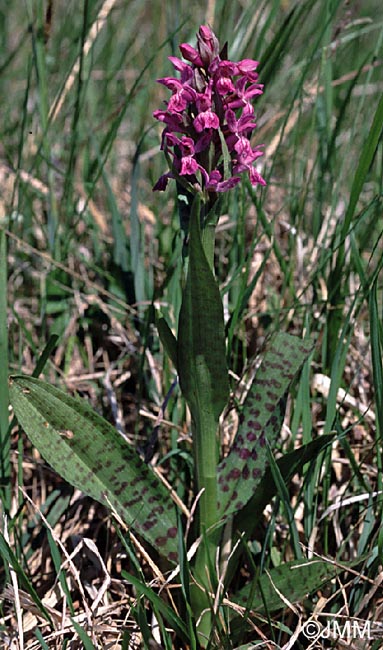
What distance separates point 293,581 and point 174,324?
2.72 ft

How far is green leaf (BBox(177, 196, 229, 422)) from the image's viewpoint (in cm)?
105

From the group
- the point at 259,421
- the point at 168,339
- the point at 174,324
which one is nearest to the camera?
the point at 168,339

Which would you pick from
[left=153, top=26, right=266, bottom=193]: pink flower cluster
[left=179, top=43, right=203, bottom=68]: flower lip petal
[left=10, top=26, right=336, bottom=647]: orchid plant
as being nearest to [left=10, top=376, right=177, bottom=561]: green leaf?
[left=10, top=26, right=336, bottom=647]: orchid plant

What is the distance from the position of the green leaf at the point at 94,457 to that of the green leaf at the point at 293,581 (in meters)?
0.18

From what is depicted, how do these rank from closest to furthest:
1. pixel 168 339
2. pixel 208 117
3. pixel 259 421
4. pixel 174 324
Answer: pixel 208 117, pixel 168 339, pixel 259 421, pixel 174 324

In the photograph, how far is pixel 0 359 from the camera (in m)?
1.38

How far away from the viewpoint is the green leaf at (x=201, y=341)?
105 centimetres

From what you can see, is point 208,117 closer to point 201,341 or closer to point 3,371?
point 201,341

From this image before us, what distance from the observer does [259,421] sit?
4.42ft

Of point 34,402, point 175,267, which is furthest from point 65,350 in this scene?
point 34,402

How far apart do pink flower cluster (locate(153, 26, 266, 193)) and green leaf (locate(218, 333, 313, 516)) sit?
39cm

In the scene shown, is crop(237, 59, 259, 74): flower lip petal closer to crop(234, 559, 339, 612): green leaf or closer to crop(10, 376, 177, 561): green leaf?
crop(10, 376, 177, 561): green leaf

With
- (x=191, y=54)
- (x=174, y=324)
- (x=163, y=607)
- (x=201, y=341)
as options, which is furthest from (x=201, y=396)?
(x=174, y=324)

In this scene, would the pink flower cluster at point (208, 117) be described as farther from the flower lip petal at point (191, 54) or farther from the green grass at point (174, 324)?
the green grass at point (174, 324)
